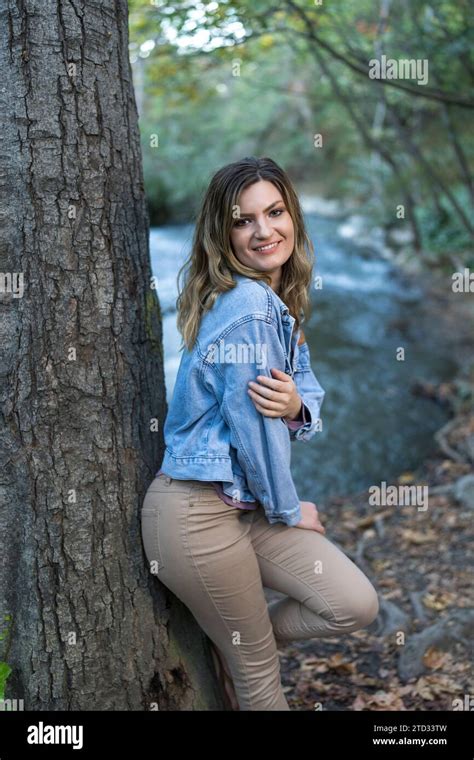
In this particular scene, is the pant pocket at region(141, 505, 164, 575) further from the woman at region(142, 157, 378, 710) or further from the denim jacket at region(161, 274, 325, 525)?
the denim jacket at region(161, 274, 325, 525)

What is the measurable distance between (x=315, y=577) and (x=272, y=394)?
27.8 inches

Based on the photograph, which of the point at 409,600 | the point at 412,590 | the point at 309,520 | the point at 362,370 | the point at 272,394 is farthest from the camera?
the point at 362,370

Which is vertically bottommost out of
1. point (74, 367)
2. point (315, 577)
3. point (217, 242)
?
point (315, 577)

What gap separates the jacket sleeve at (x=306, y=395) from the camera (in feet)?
8.47

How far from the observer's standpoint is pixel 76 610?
2.42 metres

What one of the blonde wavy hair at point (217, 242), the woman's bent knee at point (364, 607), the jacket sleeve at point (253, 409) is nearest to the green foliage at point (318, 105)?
the blonde wavy hair at point (217, 242)

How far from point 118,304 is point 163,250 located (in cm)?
1110

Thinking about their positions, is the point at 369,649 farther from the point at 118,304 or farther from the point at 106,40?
the point at 106,40

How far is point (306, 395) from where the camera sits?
265cm

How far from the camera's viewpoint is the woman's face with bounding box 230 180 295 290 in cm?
244

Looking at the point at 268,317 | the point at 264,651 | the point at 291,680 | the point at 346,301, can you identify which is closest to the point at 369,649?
the point at 291,680

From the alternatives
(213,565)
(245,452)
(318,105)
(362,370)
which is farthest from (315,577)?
(318,105)

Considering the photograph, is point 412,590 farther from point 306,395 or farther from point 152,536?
point 152,536

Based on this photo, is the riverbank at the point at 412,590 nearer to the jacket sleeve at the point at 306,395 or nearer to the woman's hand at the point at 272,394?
the jacket sleeve at the point at 306,395
